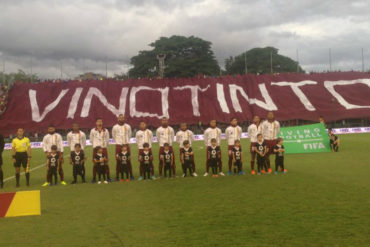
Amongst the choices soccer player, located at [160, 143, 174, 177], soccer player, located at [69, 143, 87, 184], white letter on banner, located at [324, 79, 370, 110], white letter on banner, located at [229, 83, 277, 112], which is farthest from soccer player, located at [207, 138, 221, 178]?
white letter on banner, located at [324, 79, 370, 110]

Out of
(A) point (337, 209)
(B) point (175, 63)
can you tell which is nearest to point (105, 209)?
(A) point (337, 209)

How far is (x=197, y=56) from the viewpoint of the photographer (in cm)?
5781

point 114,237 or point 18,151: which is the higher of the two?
point 18,151

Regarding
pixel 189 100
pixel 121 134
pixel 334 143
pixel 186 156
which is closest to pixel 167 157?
pixel 186 156

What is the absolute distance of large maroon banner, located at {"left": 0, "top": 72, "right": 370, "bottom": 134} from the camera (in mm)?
33312

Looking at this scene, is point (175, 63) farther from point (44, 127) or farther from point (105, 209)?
point (105, 209)

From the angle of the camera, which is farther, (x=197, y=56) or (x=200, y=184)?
(x=197, y=56)

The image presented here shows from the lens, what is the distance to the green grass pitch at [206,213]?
5.29m

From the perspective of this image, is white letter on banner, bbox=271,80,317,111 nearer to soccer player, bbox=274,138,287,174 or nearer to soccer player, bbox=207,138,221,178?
soccer player, bbox=274,138,287,174

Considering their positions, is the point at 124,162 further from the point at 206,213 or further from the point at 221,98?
the point at 221,98

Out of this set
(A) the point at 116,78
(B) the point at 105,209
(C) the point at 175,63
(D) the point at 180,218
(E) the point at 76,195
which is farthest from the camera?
(C) the point at 175,63

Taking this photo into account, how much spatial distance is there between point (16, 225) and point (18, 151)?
16.6 ft

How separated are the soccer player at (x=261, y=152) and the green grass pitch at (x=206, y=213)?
1058mm

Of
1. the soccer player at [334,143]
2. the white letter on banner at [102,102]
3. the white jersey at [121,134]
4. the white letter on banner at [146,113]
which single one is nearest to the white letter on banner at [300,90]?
the white letter on banner at [146,113]
